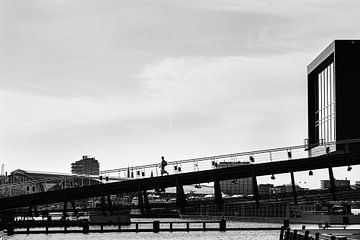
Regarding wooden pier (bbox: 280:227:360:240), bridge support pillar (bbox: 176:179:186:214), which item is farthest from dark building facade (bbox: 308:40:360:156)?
wooden pier (bbox: 280:227:360:240)

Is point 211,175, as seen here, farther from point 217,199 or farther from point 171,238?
point 171,238

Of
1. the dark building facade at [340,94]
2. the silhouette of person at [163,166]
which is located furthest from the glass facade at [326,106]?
the silhouette of person at [163,166]

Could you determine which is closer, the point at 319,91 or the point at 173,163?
the point at 173,163

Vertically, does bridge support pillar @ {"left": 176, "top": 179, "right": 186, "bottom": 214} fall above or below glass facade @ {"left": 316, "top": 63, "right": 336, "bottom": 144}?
below

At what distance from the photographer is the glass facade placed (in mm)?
145875

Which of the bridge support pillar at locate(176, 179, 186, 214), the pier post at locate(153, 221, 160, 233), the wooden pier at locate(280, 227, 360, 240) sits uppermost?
the bridge support pillar at locate(176, 179, 186, 214)

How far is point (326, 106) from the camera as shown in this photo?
495 feet

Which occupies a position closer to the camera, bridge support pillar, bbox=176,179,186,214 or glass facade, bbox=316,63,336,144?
bridge support pillar, bbox=176,179,186,214

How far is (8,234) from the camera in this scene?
5920 inches

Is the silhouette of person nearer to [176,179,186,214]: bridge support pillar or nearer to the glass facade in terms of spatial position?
[176,179,186,214]: bridge support pillar

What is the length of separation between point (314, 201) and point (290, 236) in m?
95.7

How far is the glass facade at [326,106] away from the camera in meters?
146

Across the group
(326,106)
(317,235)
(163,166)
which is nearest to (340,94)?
(326,106)

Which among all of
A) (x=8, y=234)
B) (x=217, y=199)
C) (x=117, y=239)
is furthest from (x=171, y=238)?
(x=8, y=234)
